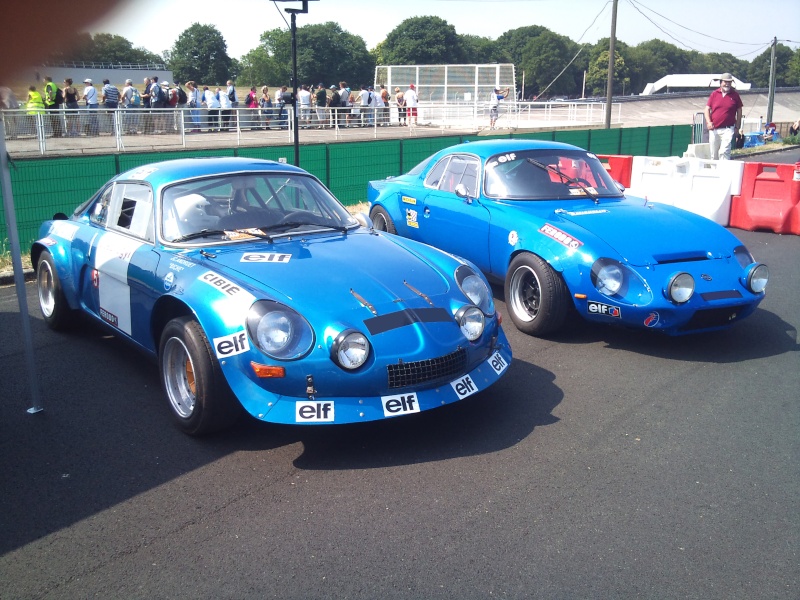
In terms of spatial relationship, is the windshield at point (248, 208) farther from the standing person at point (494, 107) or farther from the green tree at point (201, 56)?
the standing person at point (494, 107)

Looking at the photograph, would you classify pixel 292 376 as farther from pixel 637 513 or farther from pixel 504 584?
pixel 637 513

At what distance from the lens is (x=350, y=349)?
3.92 metres

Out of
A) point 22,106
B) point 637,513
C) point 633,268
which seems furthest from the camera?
point 633,268

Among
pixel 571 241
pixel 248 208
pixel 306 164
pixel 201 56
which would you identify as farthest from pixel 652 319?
pixel 306 164

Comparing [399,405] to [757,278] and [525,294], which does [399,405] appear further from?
[757,278]

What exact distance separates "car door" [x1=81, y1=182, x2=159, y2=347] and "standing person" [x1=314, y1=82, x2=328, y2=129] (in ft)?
57.7

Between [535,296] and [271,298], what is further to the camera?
[535,296]

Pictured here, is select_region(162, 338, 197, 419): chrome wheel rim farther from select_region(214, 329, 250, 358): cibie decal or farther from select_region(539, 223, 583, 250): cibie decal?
select_region(539, 223, 583, 250): cibie decal

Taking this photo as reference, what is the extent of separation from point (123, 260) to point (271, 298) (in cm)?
154

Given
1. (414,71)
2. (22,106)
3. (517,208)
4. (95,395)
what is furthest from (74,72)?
(414,71)

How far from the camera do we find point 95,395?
16.2 feet

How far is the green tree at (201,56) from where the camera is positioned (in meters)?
1.11

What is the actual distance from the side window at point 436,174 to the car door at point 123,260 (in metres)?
3.33

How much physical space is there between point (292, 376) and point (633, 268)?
9.66ft
